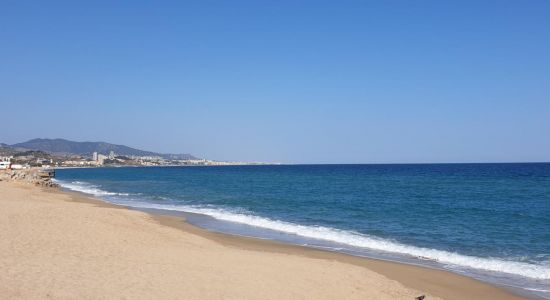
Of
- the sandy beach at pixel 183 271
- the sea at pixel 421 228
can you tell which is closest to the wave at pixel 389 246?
the sea at pixel 421 228

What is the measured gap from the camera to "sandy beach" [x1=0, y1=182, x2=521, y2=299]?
943 centimetres

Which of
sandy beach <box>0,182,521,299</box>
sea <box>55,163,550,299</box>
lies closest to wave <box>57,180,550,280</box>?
sea <box>55,163,550,299</box>

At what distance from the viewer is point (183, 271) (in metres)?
11.3

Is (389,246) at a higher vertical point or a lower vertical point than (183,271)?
lower

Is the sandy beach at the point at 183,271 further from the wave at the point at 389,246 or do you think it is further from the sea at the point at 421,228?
the wave at the point at 389,246

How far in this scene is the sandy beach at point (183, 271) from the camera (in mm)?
9430

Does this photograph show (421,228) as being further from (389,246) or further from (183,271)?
(183,271)

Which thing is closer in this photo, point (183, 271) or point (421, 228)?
point (183, 271)

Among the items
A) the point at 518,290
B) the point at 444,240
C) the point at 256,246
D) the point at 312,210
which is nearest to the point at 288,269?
the point at 256,246

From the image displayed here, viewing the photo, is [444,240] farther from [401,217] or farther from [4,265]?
[4,265]

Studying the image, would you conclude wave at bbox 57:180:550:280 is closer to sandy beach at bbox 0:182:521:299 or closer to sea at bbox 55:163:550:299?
sea at bbox 55:163:550:299

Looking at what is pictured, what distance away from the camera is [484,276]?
45.1ft

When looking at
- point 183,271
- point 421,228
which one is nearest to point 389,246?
point 421,228

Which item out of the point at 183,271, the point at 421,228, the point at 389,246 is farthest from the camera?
the point at 421,228
